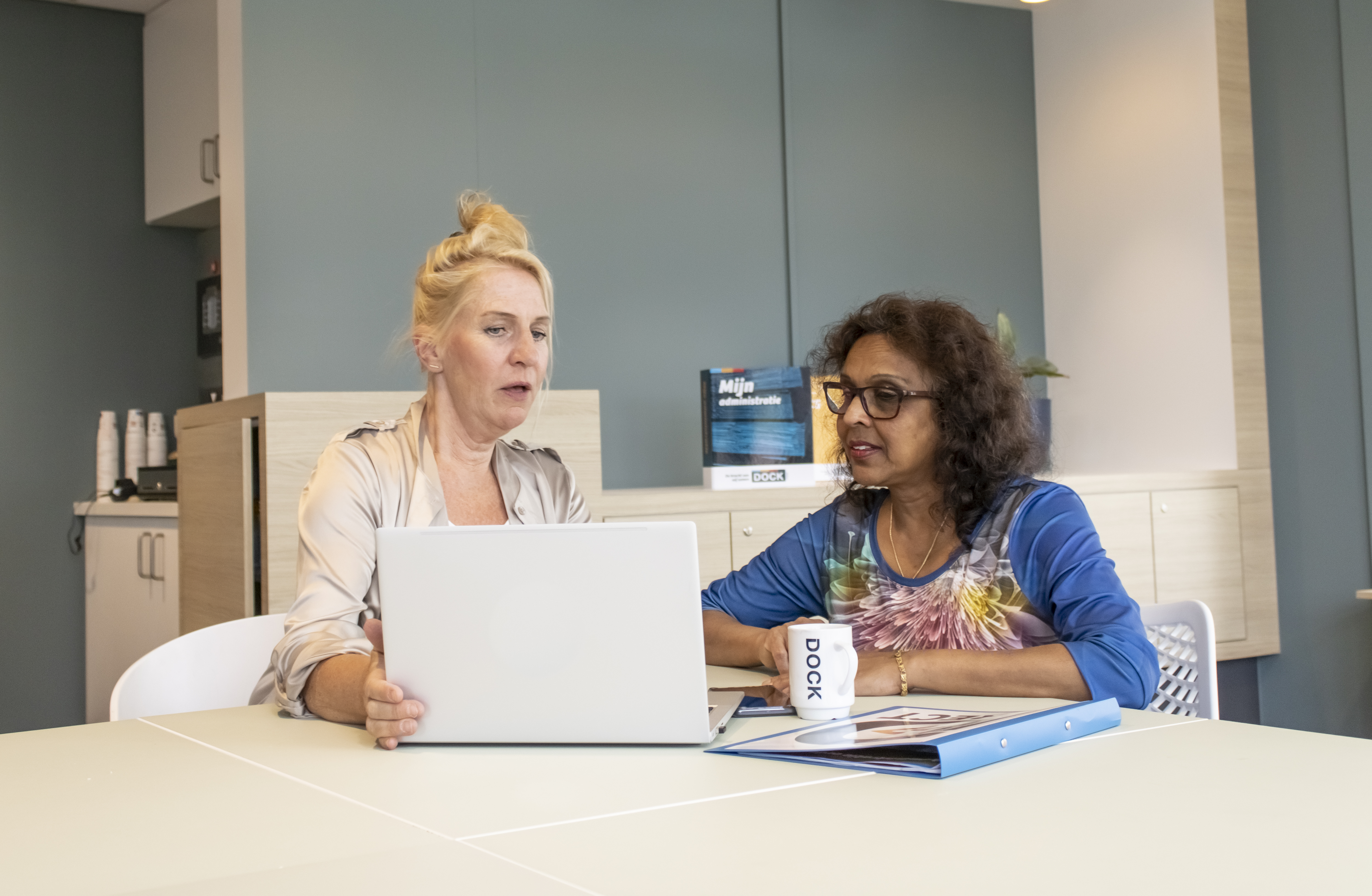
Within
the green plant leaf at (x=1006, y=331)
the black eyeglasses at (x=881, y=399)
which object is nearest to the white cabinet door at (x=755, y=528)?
the green plant leaf at (x=1006, y=331)

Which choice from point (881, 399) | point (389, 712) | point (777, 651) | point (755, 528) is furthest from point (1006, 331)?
point (389, 712)

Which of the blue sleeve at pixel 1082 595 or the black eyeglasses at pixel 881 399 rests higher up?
the black eyeglasses at pixel 881 399

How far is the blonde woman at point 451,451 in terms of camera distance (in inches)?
63.9

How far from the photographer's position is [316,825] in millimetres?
1004

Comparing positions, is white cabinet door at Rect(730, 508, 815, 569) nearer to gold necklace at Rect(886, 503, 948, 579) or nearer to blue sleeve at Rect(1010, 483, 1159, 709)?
gold necklace at Rect(886, 503, 948, 579)

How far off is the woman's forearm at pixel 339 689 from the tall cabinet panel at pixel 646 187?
2392 mm

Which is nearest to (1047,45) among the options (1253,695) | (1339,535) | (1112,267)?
(1112,267)

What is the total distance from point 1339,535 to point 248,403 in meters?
3.14

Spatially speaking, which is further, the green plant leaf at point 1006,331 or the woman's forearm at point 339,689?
the green plant leaf at point 1006,331

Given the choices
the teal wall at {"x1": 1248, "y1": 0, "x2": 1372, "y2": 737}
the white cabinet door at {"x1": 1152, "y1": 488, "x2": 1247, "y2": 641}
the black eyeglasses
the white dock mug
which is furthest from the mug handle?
the teal wall at {"x1": 1248, "y1": 0, "x2": 1372, "y2": 737}

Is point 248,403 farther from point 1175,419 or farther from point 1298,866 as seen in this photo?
point 1175,419

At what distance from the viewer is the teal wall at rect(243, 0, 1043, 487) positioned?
11.7 feet

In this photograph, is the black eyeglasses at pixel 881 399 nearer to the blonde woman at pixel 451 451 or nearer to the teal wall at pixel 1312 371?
the blonde woman at pixel 451 451

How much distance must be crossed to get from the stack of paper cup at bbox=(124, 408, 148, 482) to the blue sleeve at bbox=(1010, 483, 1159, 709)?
3.67 meters
